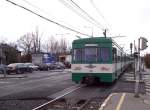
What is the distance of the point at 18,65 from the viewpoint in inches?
2028

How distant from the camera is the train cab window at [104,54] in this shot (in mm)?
22953

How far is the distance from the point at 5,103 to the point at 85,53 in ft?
29.5

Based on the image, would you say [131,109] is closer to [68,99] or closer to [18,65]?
[68,99]

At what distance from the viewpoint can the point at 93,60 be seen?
23.0 meters

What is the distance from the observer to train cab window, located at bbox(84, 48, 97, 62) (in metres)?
23.1

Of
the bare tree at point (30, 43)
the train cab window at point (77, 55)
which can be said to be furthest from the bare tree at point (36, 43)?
the train cab window at point (77, 55)

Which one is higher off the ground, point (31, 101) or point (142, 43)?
point (142, 43)

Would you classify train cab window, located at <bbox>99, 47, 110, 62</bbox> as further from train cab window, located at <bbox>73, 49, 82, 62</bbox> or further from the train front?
train cab window, located at <bbox>73, 49, 82, 62</bbox>

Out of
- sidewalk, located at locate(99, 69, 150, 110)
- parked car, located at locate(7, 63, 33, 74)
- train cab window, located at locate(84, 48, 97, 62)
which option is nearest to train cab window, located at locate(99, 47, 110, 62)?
train cab window, located at locate(84, 48, 97, 62)

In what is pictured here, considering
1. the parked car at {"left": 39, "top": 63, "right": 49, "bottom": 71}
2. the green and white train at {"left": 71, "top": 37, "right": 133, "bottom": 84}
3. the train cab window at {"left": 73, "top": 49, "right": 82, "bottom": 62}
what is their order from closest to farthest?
the green and white train at {"left": 71, "top": 37, "right": 133, "bottom": 84}
the train cab window at {"left": 73, "top": 49, "right": 82, "bottom": 62}
the parked car at {"left": 39, "top": 63, "right": 49, "bottom": 71}

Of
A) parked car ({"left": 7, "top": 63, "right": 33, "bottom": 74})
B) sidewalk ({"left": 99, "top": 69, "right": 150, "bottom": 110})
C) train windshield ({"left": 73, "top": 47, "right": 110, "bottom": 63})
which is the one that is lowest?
sidewalk ({"left": 99, "top": 69, "right": 150, "bottom": 110})

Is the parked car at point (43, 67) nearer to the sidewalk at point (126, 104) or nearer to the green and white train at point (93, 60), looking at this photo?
the green and white train at point (93, 60)

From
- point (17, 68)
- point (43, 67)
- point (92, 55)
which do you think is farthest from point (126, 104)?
Answer: point (43, 67)

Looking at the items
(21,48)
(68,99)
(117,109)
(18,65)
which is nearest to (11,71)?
(18,65)
